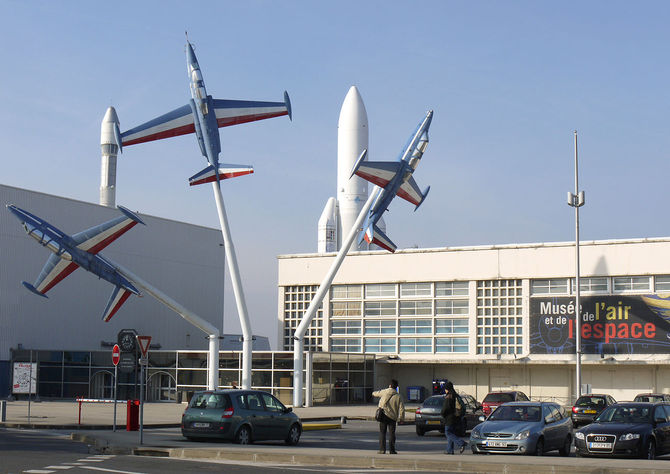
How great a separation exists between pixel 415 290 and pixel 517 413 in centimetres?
3497

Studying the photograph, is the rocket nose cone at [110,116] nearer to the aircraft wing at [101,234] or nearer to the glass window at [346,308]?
the glass window at [346,308]

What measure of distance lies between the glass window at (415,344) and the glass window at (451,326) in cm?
97

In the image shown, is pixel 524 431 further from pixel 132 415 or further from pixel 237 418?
pixel 132 415

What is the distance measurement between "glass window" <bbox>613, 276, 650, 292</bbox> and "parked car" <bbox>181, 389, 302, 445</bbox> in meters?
31.4

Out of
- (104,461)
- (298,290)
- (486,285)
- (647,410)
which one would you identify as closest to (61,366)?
(298,290)

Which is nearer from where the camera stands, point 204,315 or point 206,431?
point 206,431

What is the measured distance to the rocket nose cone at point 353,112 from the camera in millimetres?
74250

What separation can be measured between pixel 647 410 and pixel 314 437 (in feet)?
32.5

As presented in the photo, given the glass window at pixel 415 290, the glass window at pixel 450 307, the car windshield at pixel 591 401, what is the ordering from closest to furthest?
the car windshield at pixel 591 401 → the glass window at pixel 450 307 → the glass window at pixel 415 290

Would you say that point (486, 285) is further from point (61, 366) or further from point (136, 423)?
point (136, 423)

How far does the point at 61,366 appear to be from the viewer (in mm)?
54188

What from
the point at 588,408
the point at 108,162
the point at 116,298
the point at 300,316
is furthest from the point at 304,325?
the point at 108,162

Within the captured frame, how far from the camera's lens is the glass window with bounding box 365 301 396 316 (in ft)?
184

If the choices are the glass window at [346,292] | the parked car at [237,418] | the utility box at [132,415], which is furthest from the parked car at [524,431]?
the glass window at [346,292]
